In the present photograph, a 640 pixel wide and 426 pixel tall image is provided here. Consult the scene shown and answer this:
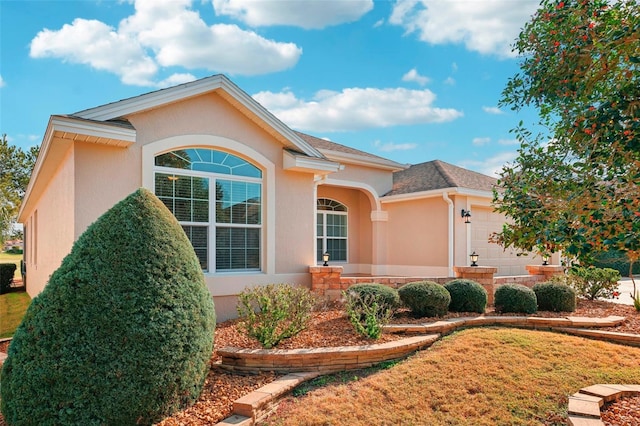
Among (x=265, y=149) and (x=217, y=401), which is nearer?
(x=217, y=401)

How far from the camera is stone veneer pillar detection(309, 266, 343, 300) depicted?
988cm

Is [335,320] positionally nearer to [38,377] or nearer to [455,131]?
[38,377]

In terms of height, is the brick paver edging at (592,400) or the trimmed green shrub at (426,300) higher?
the trimmed green shrub at (426,300)

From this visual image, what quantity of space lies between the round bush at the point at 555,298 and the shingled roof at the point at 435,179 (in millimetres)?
5327

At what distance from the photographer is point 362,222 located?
17594 millimetres

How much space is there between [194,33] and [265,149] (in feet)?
9.75

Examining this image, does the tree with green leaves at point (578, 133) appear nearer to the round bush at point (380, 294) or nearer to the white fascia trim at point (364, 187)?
the round bush at point (380, 294)

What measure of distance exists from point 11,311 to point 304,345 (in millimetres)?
11403

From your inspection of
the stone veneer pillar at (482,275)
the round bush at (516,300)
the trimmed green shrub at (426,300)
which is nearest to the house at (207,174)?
the trimmed green shrub at (426,300)

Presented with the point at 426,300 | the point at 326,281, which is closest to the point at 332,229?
the point at 326,281

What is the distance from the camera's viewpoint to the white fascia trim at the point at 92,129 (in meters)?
6.96

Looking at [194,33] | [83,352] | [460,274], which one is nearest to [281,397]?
[83,352]

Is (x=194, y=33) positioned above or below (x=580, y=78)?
above

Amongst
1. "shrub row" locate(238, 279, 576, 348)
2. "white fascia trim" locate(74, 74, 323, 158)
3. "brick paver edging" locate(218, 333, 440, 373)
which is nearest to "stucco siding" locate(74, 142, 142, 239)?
"white fascia trim" locate(74, 74, 323, 158)
